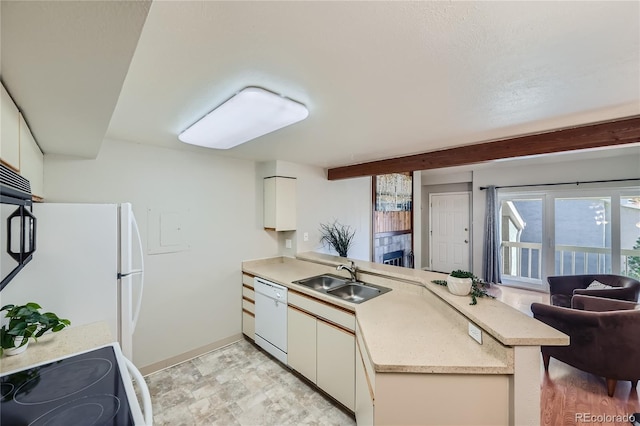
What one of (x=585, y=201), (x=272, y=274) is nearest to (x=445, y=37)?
(x=272, y=274)

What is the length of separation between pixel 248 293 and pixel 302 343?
1.01m

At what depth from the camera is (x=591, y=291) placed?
284 centimetres

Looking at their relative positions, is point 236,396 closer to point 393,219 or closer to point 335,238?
point 335,238

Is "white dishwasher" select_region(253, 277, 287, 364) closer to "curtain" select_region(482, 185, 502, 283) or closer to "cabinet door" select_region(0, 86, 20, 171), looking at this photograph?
"cabinet door" select_region(0, 86, 20, 171)

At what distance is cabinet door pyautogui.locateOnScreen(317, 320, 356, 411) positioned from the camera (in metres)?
1.91

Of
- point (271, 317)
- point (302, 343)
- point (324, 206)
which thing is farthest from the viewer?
point (324, 206)

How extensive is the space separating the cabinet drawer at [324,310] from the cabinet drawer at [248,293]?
70cm

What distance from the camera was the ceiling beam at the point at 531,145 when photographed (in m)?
1.83

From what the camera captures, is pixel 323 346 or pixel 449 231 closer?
pixel 323 346

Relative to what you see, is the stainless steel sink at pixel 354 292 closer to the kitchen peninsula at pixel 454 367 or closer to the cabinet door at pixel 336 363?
the cabinet door at pixel 336 363

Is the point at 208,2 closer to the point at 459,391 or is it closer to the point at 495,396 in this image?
the point at 459,391

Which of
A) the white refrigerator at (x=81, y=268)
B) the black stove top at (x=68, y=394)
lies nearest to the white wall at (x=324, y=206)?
the white refrigerator at (x=81, y=268)

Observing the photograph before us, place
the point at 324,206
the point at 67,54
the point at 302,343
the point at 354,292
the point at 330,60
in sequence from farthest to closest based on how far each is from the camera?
the point at 324,206, the point at 354,292, the point at 302,343, the point at 330,60, the point at 67,54

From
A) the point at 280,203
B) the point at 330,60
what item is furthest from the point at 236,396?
the point at 330,60
